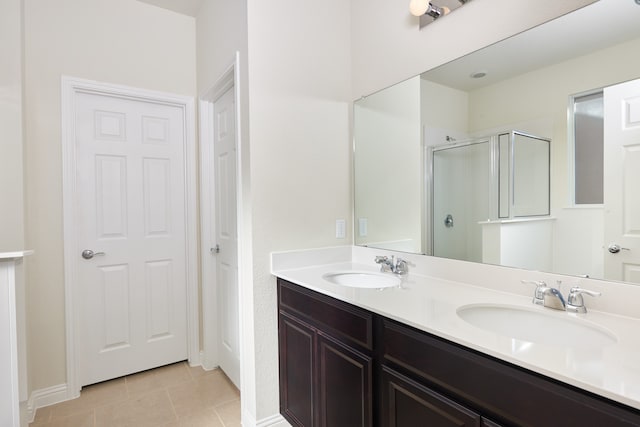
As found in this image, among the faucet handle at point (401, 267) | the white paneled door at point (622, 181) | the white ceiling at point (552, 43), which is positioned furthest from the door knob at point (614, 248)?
the faucet handle at point (401, 267)

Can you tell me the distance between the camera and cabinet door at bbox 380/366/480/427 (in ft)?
3.03

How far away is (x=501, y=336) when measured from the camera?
896 mm

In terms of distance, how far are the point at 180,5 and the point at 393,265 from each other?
246 cm

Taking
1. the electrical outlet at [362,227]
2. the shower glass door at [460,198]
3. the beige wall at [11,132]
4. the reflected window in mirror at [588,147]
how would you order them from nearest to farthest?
the reflected window in mirror at [588,147], the shower glass door at [460,198], the beige wall at [11,132], the electrical outlet at [362,227]

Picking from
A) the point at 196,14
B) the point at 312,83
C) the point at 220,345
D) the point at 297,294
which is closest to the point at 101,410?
the point at 220,345

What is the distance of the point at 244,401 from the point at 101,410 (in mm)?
983

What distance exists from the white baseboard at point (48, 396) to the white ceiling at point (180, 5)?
2.79 metres

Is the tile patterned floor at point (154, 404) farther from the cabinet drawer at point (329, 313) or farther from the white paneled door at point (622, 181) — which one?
the white paneled door at point (622, 181)

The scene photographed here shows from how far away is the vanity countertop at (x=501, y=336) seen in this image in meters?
0.69

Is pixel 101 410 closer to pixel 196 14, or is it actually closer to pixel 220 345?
pixel 220 345

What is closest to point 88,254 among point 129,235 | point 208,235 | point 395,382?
point 129,235

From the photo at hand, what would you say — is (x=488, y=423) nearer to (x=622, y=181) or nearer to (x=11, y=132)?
(x=622, y=181)

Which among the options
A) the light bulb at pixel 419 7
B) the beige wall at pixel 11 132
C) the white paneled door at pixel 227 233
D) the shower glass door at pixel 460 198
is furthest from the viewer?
the white paneled door at pixel 227 233

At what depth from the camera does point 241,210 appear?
6.19ft
